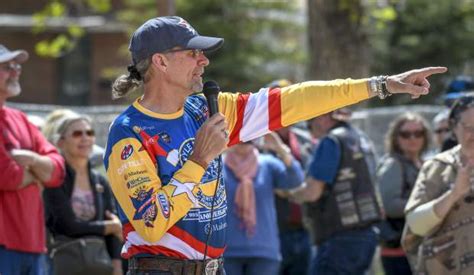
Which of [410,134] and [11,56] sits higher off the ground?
[11,56]

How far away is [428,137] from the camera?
995cm

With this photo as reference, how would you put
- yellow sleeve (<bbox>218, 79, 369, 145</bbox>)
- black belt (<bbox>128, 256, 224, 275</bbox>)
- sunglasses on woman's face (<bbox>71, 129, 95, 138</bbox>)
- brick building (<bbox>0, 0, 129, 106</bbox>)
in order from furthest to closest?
1. brick building (<bbox>0, 0, 129, 106</bbox>)
2. sunglasses on woman's face (<bbox>71, 129, 95, 138</bbox>)
3. yellow sleeve (<bbox>218, 79, 369, 145</bbox>)
4. black belt (<bbox>128, 256, 224, 275</bbox>)

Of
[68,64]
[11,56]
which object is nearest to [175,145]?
[11,56]

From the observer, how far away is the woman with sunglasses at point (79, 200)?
832 cm

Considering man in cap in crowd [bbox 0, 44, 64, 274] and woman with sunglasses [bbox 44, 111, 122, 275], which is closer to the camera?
man in cap in crowd [bbox 0, 44, 64, 274]

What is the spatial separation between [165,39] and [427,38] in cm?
1807

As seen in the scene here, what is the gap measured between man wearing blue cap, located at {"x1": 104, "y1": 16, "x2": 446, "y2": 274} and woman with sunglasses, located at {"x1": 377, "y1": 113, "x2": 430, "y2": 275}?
4148 millimetres

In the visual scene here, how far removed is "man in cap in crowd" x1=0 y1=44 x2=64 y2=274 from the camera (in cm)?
749

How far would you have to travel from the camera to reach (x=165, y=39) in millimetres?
5098

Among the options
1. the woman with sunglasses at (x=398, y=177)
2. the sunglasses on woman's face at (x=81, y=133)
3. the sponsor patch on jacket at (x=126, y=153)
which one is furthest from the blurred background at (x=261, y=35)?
the sponsor patch on jacket at (x=126, y=153)

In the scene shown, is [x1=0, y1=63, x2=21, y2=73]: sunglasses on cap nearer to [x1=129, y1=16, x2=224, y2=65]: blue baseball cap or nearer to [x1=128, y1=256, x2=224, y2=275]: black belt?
[x1=129, y1=16, x2=224, y2=65]: blue baseball cap

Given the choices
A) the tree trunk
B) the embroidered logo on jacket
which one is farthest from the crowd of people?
the tree trunk

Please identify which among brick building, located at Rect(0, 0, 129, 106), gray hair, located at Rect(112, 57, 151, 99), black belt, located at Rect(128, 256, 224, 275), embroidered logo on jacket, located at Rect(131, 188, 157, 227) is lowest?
brick building, located at Rect(0, 0, 129, 106)

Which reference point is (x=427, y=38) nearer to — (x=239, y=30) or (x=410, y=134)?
(x=239, y=30)
